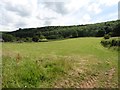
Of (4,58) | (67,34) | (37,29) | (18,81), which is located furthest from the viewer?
(37,29)

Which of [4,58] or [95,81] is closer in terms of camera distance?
[95,81]

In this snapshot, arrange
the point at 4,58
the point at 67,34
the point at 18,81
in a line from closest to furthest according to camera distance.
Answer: the point at 18,81
the point at 4,58
the point at 67,34

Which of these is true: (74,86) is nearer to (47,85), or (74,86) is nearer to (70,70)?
(47,85)

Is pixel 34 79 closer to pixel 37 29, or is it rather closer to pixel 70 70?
pixel 70 70

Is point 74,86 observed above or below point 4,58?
Result: below

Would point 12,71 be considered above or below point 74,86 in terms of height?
above

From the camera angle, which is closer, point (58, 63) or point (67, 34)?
point (58, 63)

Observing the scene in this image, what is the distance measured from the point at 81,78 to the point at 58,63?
2354 millimetres

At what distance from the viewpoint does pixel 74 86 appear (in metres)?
10.4

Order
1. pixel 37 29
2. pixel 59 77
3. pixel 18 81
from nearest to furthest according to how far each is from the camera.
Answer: pixel 18 81, pixel 59 77, pixel 37 29

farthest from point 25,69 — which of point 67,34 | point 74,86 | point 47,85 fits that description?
point 67,34

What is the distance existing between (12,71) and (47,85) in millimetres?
1875

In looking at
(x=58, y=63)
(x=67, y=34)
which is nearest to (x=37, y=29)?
(x=67, y=34)

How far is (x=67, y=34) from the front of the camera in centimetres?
10444
